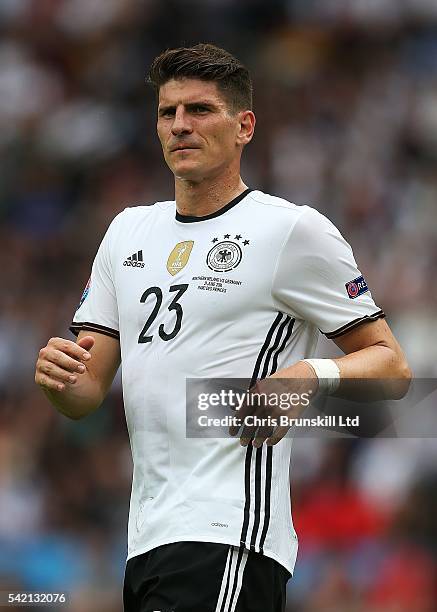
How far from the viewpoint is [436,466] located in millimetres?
7992

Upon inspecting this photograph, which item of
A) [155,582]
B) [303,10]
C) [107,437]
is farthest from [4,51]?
[155,582]

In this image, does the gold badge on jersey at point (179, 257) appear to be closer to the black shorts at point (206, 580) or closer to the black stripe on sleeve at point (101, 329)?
the black stripe on sleeve at point (101, 329)

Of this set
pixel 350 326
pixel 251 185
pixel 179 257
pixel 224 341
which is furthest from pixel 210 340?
pixel 251 185

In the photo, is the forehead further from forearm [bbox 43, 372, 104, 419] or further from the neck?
forearm [bbox 43, 372, 104, 419]

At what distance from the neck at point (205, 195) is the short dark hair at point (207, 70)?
273mm

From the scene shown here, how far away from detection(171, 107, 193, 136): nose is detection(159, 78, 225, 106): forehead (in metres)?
0.07

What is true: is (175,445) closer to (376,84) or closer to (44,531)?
(44,531)

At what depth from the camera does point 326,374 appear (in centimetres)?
368

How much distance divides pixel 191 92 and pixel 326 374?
109cm

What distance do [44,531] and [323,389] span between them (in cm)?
484

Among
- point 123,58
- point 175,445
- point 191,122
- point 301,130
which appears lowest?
point 175,445

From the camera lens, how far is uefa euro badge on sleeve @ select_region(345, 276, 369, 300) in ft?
12.7

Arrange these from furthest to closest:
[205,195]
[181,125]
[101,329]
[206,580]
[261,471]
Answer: [101,329] → [205,195] → [181,125] → [261,471] → [206,580]

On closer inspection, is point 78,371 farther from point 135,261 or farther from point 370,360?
point 370,360
